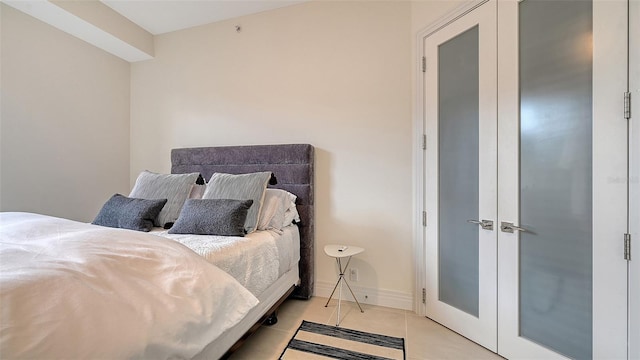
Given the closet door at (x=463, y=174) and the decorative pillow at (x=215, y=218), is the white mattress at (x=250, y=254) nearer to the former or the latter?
the decorative pillow at (x=215, y=218)

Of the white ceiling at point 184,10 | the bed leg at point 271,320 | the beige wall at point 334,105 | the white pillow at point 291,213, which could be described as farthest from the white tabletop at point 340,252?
the white ceiling at point 184,10

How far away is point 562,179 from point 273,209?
6.19 ft

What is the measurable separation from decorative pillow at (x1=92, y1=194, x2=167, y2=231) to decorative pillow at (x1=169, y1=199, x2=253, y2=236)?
298mm

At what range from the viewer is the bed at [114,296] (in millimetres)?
685

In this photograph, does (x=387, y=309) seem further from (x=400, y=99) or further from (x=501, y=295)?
(x=400, y=99)

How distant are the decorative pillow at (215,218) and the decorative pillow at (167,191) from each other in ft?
0.95

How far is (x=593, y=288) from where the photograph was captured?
1.25 m

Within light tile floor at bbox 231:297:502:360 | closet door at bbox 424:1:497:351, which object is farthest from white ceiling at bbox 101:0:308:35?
light tile floor at bbox 231:297:502:360

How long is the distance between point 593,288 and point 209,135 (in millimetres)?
3277

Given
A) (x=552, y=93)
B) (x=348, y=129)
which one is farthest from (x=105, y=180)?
(x=552, y=93)

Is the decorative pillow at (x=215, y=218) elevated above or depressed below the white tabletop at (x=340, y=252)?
above

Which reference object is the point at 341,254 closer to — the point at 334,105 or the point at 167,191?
the point at 334,105
